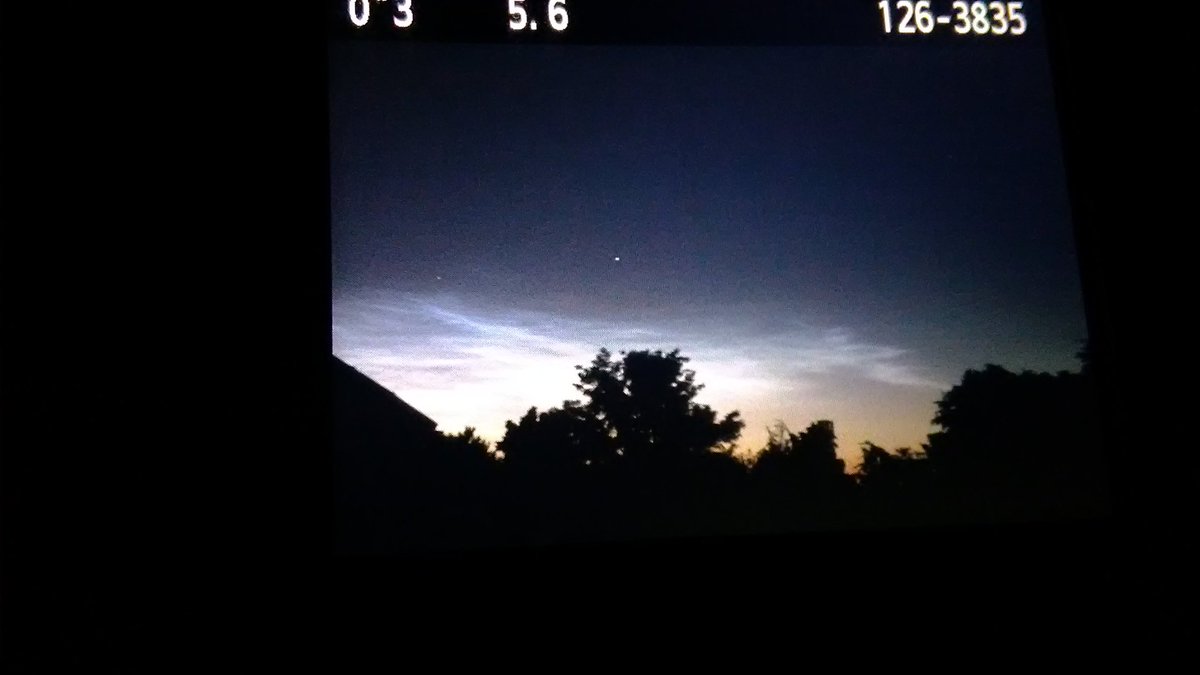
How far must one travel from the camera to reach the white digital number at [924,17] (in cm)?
198

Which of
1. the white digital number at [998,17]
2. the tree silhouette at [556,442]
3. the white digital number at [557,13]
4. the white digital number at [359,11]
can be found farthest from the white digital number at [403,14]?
the white digital number at [998,17]

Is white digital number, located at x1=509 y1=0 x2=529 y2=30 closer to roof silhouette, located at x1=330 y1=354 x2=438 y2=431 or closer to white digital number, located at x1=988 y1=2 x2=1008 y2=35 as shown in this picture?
roof silhouette, located at x1=330 y1=354 x2=438 y2=431

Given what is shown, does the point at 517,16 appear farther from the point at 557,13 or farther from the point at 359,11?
the point at 359,11

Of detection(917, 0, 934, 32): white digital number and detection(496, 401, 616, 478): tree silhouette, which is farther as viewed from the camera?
detection(917, 0, 934, 32): white digital number

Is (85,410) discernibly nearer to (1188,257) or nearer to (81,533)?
(81,533)

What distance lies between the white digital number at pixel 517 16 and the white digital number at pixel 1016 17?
3.95 feet

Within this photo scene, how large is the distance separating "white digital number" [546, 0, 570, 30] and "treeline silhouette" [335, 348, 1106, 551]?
0.81m

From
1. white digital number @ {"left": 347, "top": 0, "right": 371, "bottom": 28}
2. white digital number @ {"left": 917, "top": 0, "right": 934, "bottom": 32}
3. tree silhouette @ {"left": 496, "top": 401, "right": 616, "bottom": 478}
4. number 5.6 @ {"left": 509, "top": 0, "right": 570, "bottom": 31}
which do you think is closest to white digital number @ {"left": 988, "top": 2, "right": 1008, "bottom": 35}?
white digital number @ {"left": 917, "top": 0, "right": 934, "bottom": 32}

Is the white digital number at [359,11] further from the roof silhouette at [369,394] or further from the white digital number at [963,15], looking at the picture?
the white digital number at [963,15]

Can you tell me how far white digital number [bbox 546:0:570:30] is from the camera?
6.18ft

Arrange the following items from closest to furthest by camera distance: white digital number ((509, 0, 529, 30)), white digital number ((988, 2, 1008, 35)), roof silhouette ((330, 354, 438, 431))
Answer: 1. roof silhouette ((330, 354, 438, 431))
2. white digital number ((509, 0, 529, 30))
3. white digital number ((988, 2, 1008, 35))

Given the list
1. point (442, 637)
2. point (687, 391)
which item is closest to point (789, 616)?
point (687, 391)

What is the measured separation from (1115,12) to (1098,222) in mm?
496

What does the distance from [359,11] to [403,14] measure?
0.33 feet
